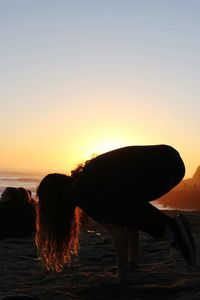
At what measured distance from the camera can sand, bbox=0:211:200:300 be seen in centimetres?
479

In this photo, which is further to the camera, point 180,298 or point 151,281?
point 151,281

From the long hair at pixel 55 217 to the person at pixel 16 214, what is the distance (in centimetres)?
440

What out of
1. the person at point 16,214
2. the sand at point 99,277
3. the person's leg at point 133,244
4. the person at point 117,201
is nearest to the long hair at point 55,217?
the person at point 117,201

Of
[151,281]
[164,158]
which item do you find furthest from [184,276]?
[164,158]

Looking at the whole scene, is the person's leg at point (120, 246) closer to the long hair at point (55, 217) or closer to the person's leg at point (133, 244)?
the long hair at point (55, 217)

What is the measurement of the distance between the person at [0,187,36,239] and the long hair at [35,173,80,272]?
4.40m

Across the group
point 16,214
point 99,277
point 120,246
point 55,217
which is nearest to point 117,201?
point 120,246

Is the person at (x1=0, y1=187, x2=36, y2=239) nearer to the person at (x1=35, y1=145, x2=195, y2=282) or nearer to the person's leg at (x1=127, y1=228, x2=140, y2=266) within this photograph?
the person's leg at (x1=127, y1=228, x2=140, y2=266)

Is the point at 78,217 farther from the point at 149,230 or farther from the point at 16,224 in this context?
the point at 16,224

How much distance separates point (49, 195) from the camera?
5.38 m

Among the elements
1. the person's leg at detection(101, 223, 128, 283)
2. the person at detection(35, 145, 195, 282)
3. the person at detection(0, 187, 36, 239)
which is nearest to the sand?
the person's leg at detection(101, 223, 128, 283)

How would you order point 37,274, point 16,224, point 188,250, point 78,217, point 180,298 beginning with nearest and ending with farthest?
point 180,298 < point 188,250 < point 78,217 < point 37,274 < point 16,224

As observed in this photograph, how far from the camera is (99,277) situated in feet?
18.3

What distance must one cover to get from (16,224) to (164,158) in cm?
516
